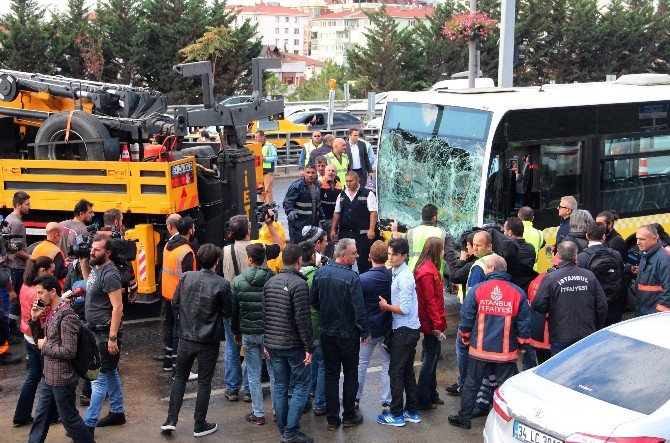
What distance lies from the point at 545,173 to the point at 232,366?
559 cm

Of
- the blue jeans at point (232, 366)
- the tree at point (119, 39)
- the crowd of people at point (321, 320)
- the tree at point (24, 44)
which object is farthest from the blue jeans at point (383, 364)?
the tree at point (119, 39)

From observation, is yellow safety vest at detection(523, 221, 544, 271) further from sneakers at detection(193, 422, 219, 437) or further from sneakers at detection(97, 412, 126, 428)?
sneakers at detection(97, 412, 126, 428)

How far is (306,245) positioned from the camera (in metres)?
9.30

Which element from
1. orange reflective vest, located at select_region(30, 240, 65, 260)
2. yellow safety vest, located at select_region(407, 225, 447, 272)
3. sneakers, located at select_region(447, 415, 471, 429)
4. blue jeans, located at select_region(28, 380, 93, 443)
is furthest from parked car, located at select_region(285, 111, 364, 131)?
blue jeans, located at select_region(28, 380, 93, 443)

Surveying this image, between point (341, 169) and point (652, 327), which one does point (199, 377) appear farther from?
point (341, 169)

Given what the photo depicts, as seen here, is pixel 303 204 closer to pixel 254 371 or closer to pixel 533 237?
pixel 533 237

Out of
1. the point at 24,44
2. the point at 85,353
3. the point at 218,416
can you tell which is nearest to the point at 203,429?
the point at 218,416

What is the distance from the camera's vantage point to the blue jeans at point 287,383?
866cm

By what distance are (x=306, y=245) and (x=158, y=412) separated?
2094 millimetres

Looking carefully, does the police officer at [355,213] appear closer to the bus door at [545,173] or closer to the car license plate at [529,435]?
the bus door at [545,173]

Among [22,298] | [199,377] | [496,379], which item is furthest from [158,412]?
[496,379]

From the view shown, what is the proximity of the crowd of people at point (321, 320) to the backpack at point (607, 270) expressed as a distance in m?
0.01

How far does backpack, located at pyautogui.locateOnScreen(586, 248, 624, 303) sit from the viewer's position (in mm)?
10000

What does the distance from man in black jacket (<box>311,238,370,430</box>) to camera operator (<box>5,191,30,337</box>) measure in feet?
13.8
